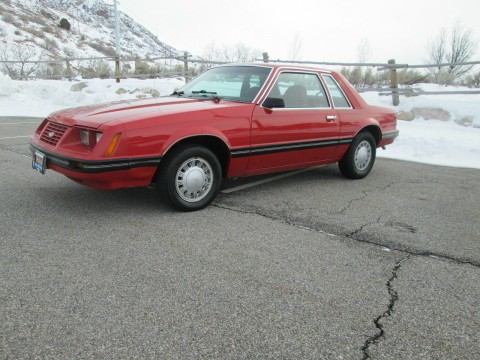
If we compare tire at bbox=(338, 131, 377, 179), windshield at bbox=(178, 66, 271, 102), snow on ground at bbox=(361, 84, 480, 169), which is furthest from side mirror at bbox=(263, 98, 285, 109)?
snow on ground at bbox=(361, 84, 480, 169)

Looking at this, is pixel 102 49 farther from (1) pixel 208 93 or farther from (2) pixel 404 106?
(1) pixel 208 93

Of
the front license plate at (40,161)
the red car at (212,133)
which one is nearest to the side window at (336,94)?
the red car at (212,133)

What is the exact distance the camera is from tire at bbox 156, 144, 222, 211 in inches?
159

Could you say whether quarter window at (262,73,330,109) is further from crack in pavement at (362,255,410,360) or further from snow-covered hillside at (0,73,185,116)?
snow-covered hillside at (0,73,185,116)

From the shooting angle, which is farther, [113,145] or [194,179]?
[194,179]

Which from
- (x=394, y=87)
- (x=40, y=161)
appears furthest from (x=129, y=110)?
(x=394, y=87)

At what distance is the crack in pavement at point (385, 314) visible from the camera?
2.22m

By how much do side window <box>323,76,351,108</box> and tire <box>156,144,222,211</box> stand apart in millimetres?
2019

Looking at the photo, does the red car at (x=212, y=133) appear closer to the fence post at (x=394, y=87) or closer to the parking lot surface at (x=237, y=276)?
the parking lot surface at (x=237, y=276)

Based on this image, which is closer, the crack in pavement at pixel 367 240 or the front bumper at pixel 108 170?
the crack in pavement at pixel 367 240

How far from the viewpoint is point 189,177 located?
4137mm

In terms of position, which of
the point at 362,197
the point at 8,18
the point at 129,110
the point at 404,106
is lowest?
the point at 362,197

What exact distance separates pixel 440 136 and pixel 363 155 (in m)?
3.68

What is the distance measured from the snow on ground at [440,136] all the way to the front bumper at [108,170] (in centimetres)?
524
